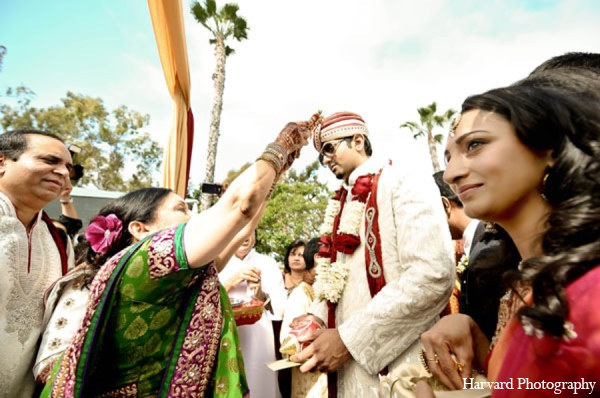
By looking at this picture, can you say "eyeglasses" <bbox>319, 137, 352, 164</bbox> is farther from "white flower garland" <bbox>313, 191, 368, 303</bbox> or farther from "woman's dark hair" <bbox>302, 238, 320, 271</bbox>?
"woman's dark hair" <bbox>302, 238, 320, 271</bbox>

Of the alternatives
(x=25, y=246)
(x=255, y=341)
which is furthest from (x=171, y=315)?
(x=255, y=341)

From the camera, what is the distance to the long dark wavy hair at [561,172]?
2.44 ft

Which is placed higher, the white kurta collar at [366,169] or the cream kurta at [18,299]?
the white kurta collar at [366,169]

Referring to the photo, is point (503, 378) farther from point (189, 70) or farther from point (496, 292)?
point (189, 70)

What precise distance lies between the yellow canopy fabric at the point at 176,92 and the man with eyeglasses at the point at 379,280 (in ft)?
8.45

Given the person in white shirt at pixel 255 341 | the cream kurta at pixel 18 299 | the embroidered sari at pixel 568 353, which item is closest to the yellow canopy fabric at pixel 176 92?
the person in white shirt at pixel 255 341

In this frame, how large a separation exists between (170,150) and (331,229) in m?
2.52

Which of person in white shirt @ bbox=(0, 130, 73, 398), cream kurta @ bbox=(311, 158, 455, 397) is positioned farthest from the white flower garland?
person in white shirt @ bbox=(0, 130, 73, 398)

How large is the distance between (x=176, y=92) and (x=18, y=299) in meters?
3.05

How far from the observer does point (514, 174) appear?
1.01 meters

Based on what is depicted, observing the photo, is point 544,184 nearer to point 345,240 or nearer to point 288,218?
point 345,240

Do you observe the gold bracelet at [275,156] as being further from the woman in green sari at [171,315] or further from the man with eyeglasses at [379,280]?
the man with eyeglasses at [379,280]

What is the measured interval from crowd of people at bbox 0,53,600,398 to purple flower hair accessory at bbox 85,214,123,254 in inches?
0.4

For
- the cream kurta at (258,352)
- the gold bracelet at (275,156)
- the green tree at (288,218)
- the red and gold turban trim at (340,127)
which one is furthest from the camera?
the green tree at (288,218)
